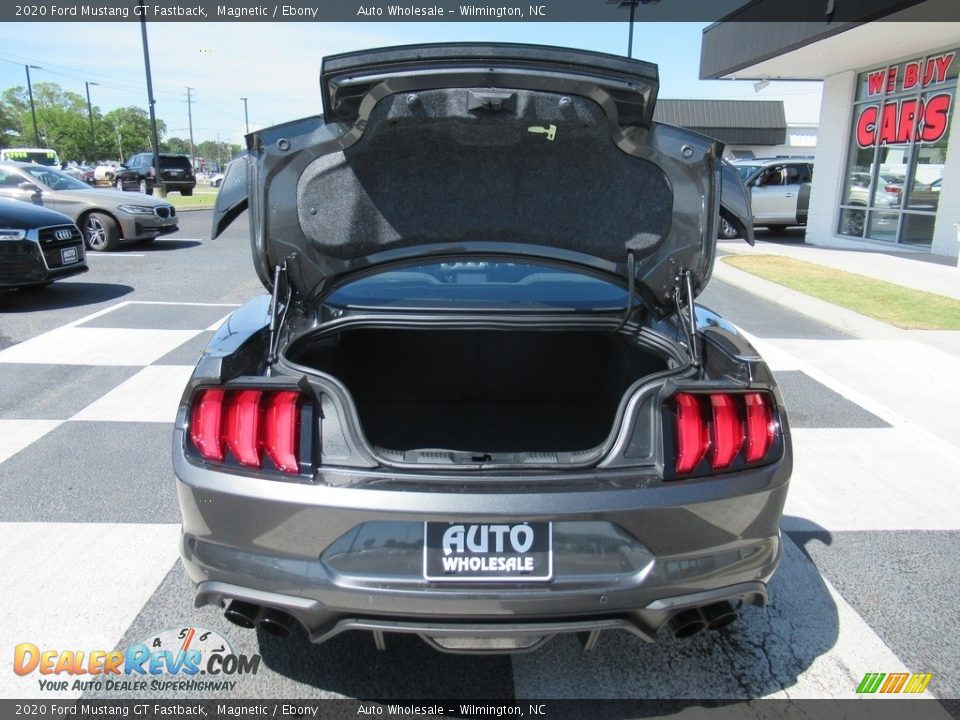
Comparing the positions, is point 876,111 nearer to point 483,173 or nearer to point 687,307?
point 687,307

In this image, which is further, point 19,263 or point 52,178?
point 52,178

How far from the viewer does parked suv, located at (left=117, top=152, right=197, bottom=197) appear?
98.5 feet

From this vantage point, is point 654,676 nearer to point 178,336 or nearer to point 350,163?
point 350,163

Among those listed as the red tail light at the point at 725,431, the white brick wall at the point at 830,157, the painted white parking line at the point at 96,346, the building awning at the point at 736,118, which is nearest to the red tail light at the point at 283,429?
the red tail light at the point at 725,431

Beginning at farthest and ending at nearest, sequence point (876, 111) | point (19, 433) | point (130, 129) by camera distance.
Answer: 1. point (130, 129)
2. point (876, 111)
3. point (19, 433)

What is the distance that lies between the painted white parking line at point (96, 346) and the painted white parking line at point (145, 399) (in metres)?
0.41

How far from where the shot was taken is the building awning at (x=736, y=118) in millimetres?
43969

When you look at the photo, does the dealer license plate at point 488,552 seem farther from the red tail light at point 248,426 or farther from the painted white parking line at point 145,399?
the painted white parking line at point 145,399

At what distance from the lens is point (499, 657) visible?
2.48 metres

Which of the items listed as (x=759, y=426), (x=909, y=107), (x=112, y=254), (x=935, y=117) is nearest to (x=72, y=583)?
(x=759, y=426)

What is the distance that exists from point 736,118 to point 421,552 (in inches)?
1883

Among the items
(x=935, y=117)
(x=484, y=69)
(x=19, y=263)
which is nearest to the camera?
(x=484, y=69)

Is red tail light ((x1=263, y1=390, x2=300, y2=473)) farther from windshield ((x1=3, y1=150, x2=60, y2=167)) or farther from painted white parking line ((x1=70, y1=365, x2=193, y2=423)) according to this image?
windshield ((x1=3, y1=150, x2=60, y2=167))

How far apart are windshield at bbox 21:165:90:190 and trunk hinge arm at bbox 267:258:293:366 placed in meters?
11.6
